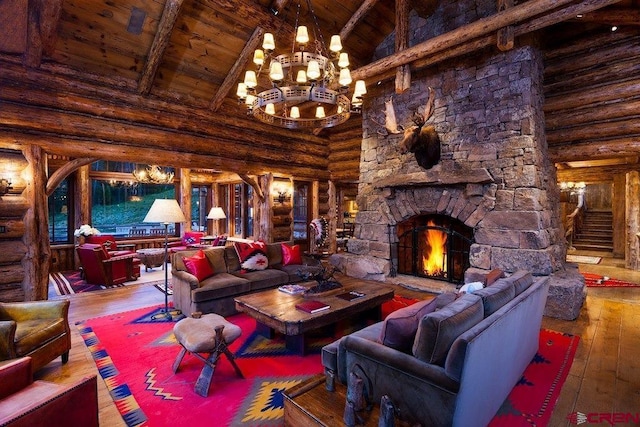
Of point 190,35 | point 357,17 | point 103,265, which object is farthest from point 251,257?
point 357,17

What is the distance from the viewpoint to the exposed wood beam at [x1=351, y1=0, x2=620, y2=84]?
13.1ft

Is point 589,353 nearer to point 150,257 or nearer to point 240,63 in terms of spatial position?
point 240,63

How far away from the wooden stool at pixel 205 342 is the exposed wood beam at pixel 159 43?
Result: 4488mm

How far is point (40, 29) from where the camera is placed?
449 cm

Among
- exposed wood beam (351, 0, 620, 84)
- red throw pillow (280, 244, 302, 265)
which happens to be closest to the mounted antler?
exposed wood beam (351, 0, 620, 84)

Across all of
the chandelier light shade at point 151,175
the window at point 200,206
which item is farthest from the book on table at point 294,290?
the window at point 200,206

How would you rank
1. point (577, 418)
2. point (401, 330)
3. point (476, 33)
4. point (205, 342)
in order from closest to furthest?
point (401, 330)
point (577, 418)
point (205, 342)
point (476, 33)

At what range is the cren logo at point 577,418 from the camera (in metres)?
2.40

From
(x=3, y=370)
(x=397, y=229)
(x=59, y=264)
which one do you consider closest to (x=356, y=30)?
(x=397, y=229)

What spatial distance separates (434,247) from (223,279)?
167 inches

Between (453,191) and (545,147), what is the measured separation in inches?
69.4

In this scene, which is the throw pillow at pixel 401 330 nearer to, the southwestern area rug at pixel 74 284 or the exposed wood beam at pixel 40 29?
the southwestern area rug at pixel 74 284

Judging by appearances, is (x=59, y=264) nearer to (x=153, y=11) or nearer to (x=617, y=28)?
(x=153, y=11)

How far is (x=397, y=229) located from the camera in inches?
265
